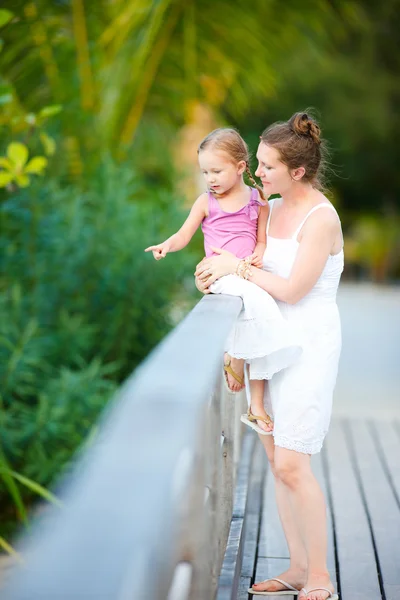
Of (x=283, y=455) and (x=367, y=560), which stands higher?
(x=283, y=455)

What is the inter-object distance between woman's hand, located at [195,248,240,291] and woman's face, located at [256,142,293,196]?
0.74ft

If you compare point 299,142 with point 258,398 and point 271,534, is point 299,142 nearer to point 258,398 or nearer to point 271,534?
point 258,398

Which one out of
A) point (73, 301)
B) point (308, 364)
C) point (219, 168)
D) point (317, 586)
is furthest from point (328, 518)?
point (73, 301)

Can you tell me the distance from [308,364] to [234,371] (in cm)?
26

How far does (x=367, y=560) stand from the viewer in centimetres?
306

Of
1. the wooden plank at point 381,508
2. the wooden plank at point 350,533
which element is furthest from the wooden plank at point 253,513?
the wooden plank at point 381,508

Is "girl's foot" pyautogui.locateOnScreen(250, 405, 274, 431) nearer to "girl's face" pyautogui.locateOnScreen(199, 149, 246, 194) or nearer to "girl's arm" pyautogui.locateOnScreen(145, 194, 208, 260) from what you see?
"girl's arm" pyautogui.locateOnScreen(145, 194, 208, 260)

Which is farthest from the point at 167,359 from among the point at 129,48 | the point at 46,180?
the point at 129,48

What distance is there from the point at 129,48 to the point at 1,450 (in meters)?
3.19

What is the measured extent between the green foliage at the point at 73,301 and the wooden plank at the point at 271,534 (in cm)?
174

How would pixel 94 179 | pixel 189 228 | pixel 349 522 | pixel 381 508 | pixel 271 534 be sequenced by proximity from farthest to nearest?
pixel 94 179 → pixel 381 508 → pixel 349 522 → pixel 271 534 → pixel 189 228

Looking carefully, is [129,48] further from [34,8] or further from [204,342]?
[204,342]

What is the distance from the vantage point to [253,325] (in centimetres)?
244

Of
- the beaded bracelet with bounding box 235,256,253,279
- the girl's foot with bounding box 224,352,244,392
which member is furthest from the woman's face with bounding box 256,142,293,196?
the girl's foot with bounding box 224,352,244,392
